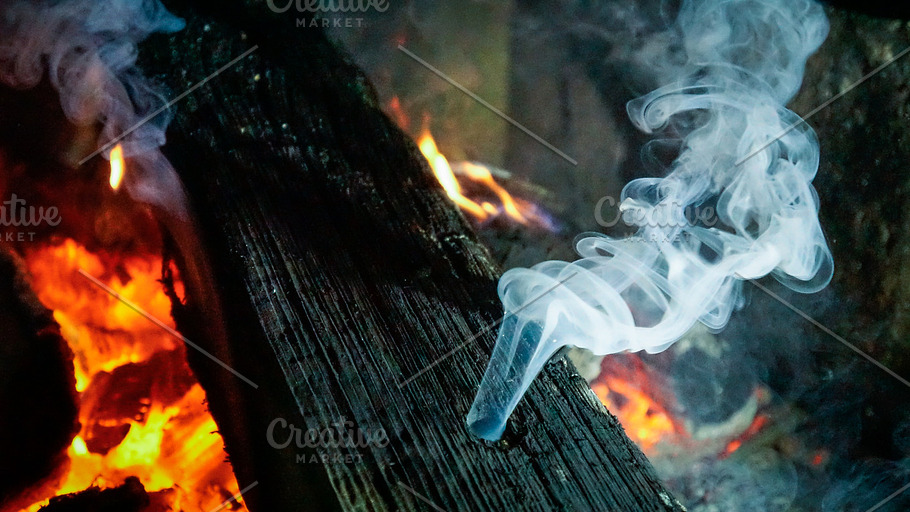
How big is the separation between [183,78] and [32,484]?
1.90m

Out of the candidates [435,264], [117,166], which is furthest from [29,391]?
[435,264]

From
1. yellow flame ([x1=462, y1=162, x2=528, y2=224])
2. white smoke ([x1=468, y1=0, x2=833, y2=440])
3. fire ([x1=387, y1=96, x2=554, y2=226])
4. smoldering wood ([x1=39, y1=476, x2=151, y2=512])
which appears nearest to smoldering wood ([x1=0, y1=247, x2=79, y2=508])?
smoldering wood ([x1=39, y1=476, x2=151, y2=512])

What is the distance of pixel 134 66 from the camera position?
262 cm

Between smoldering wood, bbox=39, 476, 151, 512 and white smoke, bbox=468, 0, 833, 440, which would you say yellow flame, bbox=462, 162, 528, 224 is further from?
smoldering wood, bbox=39, 476, 151, 512

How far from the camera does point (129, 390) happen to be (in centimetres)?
253

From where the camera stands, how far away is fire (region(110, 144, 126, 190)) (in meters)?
2.47

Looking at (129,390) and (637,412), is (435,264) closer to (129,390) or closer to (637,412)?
(129,390)

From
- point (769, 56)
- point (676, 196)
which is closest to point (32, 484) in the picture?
point (676, 196)

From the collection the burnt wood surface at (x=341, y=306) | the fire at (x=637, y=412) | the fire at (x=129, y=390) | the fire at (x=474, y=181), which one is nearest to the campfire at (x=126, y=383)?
the fire at (x=129, y=390)

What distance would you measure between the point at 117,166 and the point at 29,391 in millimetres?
1033

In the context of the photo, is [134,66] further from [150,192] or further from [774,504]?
[774,504]

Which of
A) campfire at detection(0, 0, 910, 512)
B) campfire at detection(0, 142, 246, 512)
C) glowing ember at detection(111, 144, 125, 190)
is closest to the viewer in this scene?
campfire at detection(0, 0, 910, 512)

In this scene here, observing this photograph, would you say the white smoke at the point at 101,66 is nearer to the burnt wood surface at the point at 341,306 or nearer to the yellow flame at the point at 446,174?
the burnt wood surface at the point at 341,306

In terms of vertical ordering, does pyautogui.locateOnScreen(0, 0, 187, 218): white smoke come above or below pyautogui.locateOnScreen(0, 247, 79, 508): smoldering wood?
above
